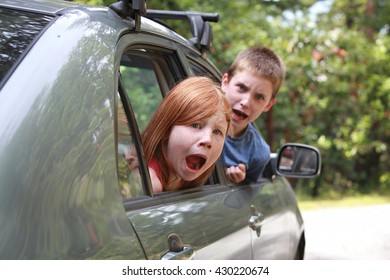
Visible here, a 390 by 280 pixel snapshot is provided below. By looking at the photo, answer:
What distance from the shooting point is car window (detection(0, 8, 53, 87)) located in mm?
1678

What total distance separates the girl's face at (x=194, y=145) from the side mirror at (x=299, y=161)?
1.53 m

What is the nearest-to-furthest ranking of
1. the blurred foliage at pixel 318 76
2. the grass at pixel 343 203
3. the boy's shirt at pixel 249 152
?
1. the boy's shirt at pixel 249 152
2. the blurred foliage at pixel 318 76
3. the grass at pixel 343 203

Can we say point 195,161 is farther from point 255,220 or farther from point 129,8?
point 255,220

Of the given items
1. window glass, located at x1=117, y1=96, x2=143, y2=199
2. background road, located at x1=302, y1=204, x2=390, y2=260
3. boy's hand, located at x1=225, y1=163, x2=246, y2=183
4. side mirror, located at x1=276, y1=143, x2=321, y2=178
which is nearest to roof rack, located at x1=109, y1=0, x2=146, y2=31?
window glass, located at x1=117, y1=96, x2=143, y2=199

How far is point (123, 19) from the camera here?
2156 mm

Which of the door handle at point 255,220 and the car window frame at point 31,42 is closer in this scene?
the car window frame at point 31,42

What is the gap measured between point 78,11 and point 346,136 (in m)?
12.3

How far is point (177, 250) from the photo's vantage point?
6.48ft

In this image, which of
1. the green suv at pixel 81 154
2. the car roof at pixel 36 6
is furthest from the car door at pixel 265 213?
the car roof at pixel 36 6

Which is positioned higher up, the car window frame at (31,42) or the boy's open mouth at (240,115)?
the car window frame at (31,42)

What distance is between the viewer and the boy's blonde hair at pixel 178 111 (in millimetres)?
2324

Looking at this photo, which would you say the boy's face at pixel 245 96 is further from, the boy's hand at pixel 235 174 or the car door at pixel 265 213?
the boy's hand at pixel 235 174

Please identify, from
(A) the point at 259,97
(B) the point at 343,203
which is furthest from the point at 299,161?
(B) the point at 343,203

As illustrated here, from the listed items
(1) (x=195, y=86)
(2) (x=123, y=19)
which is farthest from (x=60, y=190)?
(1) (x=195, y=86)
